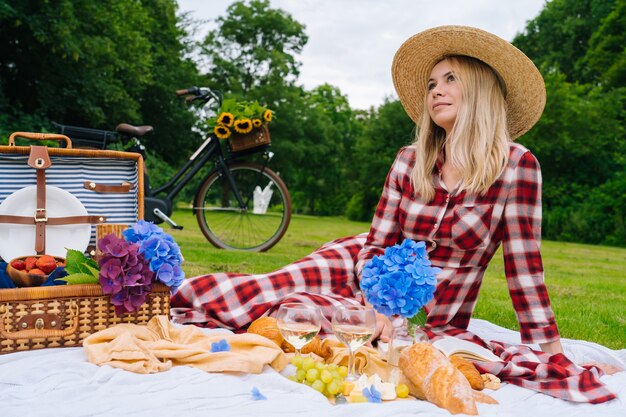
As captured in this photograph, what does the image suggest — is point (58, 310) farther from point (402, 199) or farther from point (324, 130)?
point (324, 130)

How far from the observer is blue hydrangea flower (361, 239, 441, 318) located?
5.19 ft

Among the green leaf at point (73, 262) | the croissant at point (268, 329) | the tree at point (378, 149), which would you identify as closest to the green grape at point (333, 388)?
the croissant at point (268, 329)

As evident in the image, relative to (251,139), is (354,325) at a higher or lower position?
lower

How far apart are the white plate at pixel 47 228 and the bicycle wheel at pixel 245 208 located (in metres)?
2.62

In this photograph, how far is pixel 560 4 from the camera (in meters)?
28.6

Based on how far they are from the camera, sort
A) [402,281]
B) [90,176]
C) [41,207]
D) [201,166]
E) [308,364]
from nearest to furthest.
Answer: [402,281] < [308,364] < [41,207] < [90,176] < [201,166]

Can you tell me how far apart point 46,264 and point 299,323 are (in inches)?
49.5

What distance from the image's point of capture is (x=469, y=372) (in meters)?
1.96

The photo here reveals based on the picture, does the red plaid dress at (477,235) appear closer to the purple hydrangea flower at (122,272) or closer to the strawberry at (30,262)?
the purple hydrangea flower at (122,272)

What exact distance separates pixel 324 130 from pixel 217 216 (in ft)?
67.6

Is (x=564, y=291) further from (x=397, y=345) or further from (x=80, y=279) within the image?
(x=80, y=279)

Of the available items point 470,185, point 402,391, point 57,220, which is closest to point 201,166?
point 57,220

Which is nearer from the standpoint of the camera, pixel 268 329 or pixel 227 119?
pixel 268 329

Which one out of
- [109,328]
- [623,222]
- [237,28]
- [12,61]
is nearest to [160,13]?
[237,28]
